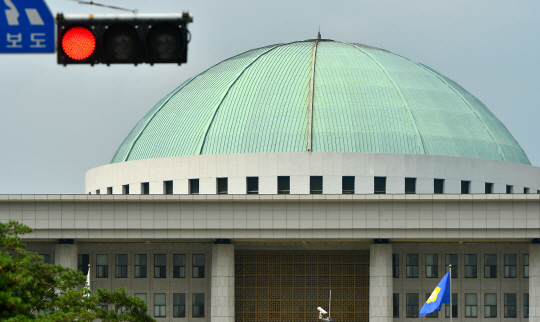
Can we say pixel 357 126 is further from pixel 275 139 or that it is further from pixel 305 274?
pixel 305 274

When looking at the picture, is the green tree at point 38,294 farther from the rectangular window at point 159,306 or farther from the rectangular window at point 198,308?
the rectangular window at point 198,308

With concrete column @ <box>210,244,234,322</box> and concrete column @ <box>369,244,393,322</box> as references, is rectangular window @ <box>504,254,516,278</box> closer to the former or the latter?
concrete column @ <box>369,244,393,322</box>

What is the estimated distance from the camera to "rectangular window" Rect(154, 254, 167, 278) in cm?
5988

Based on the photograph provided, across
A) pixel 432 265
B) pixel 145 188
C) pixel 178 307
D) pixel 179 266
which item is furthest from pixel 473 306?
pixel 145 188

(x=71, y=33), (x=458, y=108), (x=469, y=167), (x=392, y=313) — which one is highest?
(x=458, y=108)

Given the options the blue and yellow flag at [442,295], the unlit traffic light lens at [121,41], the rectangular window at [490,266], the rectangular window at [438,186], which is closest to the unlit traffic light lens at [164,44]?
the unlit traffic light lens at [121,41]

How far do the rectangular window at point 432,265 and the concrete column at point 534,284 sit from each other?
542 cm

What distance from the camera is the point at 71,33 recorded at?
15.1 meters

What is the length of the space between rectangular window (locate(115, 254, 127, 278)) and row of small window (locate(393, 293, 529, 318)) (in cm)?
1586

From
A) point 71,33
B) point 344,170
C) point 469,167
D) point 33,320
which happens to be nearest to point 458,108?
point 469,167

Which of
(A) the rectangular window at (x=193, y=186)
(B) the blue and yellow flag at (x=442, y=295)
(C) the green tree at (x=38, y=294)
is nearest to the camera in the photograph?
(C) the green tree at (x=38, y=294)

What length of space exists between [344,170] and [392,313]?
8.76m

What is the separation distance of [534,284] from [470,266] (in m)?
4.25

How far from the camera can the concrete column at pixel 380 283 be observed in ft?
184
